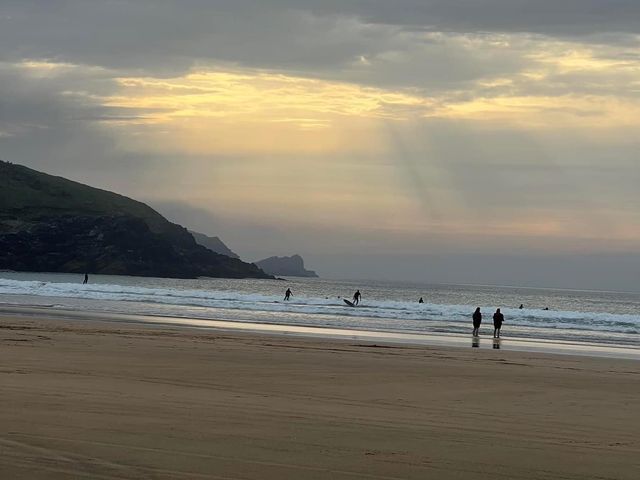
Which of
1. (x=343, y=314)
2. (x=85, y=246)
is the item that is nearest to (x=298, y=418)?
(x=343, y=314)

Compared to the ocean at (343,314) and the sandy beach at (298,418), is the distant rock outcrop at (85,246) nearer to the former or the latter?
the ocean at (343,314)

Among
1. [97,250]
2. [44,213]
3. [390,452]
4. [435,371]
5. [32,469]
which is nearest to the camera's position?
[32,469]

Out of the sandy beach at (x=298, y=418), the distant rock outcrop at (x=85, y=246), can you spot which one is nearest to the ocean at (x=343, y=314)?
the sandy beach at (x=298, y=418)

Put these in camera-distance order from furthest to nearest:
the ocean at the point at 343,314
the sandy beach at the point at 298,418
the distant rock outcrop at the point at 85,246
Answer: the distant rock outcrop at the point at 85,246 → the ocean at the point at 343,314 → the sandy beach at the point at 298,418

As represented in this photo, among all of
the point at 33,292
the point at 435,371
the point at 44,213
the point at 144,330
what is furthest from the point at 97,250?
the point at 435,371

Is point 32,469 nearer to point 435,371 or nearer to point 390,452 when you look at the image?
point 390,452

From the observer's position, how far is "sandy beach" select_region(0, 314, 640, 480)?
694 cm

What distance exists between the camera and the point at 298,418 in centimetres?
933

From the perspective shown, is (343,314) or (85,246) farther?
(85,246)

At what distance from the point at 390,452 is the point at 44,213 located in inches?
7939

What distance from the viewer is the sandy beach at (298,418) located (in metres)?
6.94

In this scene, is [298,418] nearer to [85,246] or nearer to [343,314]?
[343,314]

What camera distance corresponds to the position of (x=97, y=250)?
180125 mm

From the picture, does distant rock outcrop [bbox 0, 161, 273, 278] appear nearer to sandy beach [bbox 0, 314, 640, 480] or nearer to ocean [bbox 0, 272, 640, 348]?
ocean [bbox 0, 272, 640, 348]
